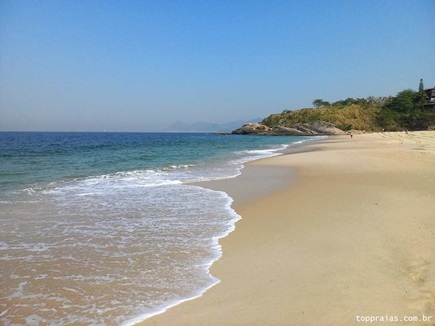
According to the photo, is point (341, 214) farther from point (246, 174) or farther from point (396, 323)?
point (246, 174)

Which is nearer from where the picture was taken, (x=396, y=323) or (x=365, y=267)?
(x=396, y=323)

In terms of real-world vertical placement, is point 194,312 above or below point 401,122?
below

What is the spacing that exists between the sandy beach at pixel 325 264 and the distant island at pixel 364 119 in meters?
73.5

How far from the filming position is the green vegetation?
73.8 meters

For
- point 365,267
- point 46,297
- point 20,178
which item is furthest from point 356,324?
point 20,178

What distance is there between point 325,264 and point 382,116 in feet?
304

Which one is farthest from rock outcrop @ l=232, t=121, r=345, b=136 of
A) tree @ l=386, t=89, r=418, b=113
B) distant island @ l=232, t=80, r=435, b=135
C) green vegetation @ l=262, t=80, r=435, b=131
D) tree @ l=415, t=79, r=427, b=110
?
tree @ l=415, t=79, r=427, b=110

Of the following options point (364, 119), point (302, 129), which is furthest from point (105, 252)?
point (364, 119)

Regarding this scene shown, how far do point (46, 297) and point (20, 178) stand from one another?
12822 mm

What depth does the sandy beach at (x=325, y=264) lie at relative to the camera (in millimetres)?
3293

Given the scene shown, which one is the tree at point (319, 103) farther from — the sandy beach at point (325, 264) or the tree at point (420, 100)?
the sandy beach at point (325, 264)

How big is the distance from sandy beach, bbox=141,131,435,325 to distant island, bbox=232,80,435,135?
73.5 metres

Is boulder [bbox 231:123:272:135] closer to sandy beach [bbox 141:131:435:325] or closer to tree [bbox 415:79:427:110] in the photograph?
tree [bbox 415:79:427:110]

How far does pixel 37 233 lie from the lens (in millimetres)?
A: 6301
